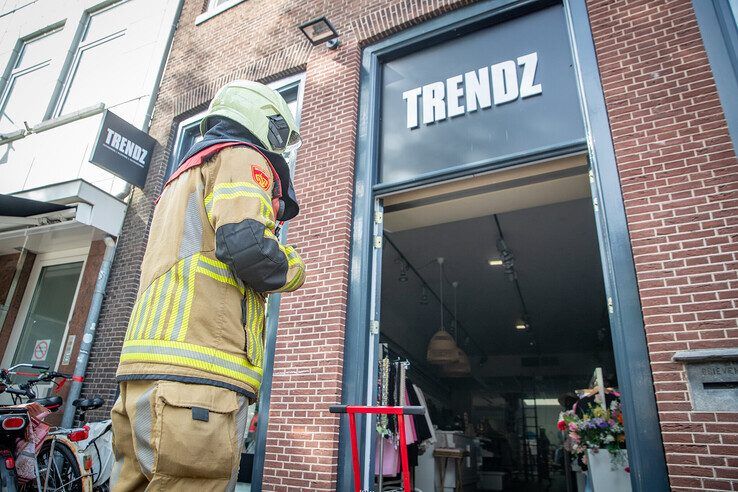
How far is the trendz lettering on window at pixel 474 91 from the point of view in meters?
4.90

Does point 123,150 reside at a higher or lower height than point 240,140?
higher

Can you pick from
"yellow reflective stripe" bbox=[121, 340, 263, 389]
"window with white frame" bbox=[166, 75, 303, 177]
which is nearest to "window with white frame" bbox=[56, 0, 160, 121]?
"window with white frame" bbox=[166, 75, 303, 177]

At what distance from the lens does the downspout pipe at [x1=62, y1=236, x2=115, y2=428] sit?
6.37 m

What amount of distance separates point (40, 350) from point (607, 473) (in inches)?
327

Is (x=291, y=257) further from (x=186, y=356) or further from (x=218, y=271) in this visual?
(x=186, y=356)

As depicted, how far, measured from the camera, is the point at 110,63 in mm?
9359

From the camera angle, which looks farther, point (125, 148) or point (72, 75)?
point (72, 75)

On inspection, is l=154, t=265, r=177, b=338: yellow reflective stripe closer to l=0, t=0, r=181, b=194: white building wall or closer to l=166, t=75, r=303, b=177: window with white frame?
l=166, t=75, r=303, b=177: window with white frame

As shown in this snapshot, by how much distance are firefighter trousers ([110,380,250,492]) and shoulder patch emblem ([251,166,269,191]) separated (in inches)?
35.5

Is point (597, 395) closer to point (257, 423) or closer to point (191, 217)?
point (257, 423)

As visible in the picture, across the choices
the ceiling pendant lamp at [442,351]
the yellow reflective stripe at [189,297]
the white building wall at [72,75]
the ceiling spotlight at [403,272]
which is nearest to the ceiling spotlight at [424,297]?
the ceiling spotlight at [403,272]

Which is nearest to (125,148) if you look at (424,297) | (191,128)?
(191,128)

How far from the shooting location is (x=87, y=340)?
671 cm

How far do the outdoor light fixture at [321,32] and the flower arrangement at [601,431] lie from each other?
5054mm
